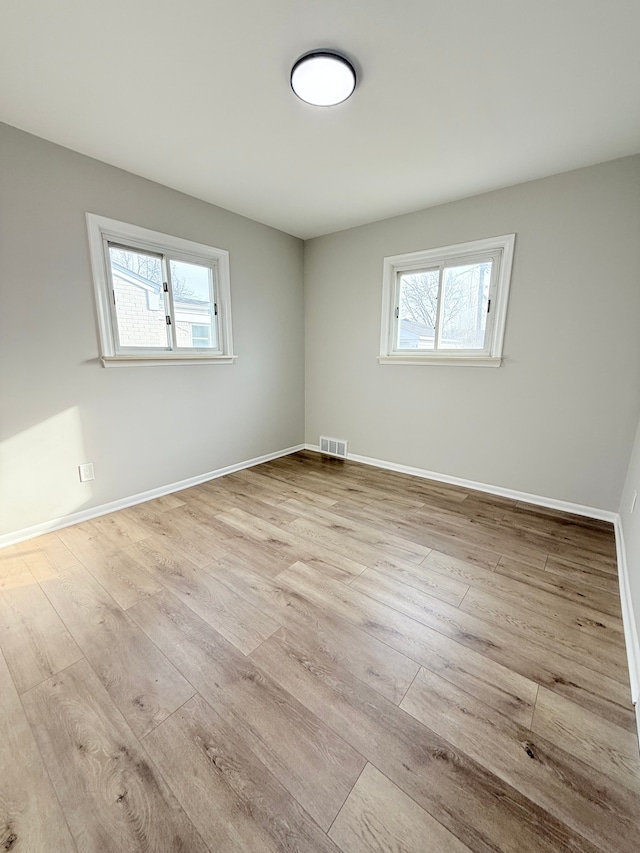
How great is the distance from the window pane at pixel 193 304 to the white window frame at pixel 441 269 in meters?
1.72

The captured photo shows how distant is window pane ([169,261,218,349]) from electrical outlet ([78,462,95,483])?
48.1 inches

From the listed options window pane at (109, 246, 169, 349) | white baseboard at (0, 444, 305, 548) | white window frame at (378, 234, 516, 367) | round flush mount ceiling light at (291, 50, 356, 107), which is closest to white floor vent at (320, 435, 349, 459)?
white baseboard at (0, 444, 305, 548)

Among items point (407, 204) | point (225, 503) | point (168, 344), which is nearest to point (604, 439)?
point (407, 204)

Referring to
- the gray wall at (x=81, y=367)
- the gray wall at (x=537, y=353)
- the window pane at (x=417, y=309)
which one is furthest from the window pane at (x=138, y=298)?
the window pane at (x=417, y=309)

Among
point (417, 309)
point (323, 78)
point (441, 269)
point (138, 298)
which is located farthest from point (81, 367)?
point (441, 269)

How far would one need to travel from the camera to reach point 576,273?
2.46 metres

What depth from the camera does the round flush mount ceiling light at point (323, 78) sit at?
1489 mm

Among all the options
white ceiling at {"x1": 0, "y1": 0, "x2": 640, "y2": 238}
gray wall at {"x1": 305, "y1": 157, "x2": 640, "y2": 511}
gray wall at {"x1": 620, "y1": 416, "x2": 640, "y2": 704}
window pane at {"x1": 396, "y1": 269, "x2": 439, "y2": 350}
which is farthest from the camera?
window pane at {"x1": 396, "y1": 269, "x2": 439, "y2": 350}

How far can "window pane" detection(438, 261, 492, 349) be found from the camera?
2928 millimetres

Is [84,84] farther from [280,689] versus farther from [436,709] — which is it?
[436,709]

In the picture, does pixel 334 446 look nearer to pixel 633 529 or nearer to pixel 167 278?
pixel 167 278

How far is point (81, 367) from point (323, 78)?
226 centimetres

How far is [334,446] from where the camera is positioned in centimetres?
414

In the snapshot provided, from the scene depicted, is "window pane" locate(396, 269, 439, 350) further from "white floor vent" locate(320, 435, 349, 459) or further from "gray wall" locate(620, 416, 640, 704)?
"gray wall" locate(620, 416, 640, 704)
